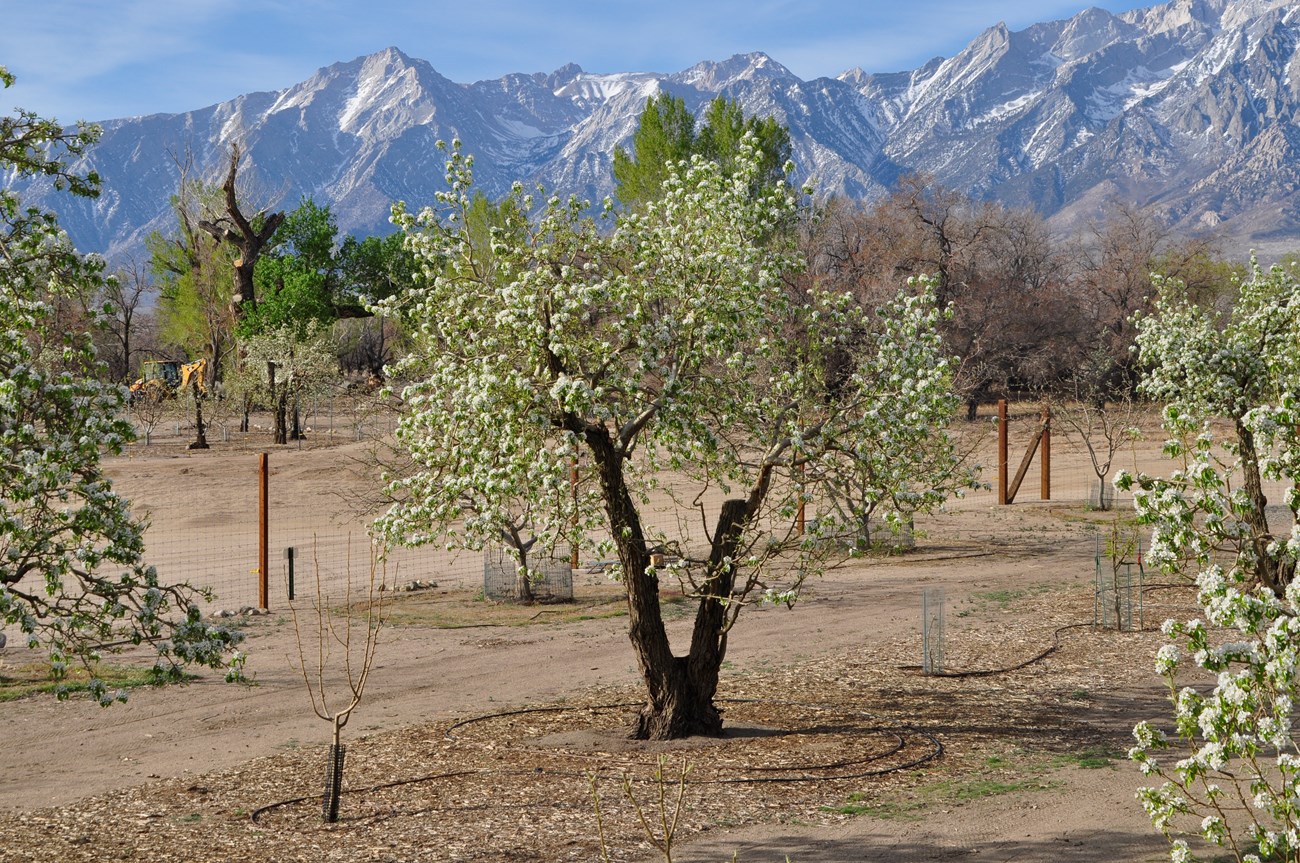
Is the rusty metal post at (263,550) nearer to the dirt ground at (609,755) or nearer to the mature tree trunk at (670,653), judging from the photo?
the dirt ground at (609,755)

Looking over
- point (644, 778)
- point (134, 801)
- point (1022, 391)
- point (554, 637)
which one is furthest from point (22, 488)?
point (1022, 391)

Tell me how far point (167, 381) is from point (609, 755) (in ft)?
155

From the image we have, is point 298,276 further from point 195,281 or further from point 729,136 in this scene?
point 729,136

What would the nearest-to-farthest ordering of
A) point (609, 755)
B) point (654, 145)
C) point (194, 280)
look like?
1. point (609, 755)
2. point (654, 145)
3. point (194, 280)

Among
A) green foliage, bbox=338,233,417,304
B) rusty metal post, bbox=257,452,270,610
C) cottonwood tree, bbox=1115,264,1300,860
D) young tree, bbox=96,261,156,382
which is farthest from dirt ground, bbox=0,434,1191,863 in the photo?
green foliage, bbox=338,233,417,304

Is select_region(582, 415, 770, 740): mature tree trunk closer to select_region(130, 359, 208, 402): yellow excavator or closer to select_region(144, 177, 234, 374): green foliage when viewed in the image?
select_region(130, 359, 208, 402): yellow excavator

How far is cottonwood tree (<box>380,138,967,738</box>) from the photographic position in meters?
8.84

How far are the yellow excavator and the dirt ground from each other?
3182 cm

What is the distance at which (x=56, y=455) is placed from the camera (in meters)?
6.12

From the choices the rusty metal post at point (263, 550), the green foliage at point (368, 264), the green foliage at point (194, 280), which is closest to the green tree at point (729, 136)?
the green foliage at point (368, 264)

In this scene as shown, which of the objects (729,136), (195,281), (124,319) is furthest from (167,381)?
(729,136)

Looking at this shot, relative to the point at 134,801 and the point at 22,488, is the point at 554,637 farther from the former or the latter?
the point at 22,488

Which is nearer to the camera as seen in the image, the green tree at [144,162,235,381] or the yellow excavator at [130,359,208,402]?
the yellow excavator at [130,359,208,402]

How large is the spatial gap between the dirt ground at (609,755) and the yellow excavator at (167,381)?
31824 mm
